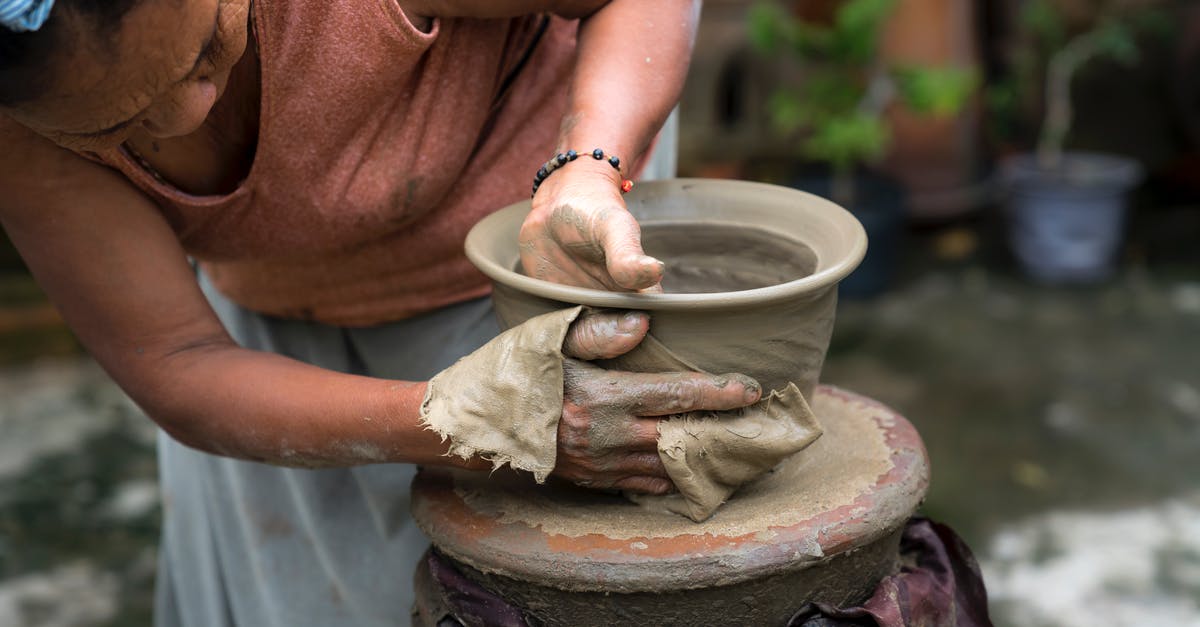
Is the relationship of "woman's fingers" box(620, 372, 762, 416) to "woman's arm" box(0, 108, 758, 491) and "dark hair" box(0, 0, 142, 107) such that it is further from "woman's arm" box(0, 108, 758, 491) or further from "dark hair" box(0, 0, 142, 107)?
"dark hair" box(0, 0, 142, 107)

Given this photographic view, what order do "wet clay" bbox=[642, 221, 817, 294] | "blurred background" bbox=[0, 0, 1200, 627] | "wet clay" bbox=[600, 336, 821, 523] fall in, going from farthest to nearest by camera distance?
"blurred background" bbox=[0, 0, 1200, 627] < "wet clay" bbox=[642, 221, 817, 294] < "wet clay" bbox=[600, 336, 821, 523]

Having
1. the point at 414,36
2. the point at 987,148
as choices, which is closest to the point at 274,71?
the point at 414,36

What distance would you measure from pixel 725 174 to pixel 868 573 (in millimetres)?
4730

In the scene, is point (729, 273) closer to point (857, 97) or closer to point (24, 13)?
point (24, 13)

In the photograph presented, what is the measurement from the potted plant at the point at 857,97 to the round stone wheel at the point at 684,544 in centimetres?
352

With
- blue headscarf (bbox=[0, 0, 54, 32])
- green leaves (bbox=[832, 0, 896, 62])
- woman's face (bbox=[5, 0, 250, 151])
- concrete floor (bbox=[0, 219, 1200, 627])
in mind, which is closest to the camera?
blue headscarf (bbox=[0, 0, 54, 32])

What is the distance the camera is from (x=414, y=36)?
1.61 meters

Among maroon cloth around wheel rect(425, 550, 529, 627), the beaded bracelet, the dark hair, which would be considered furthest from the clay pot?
the dark hair

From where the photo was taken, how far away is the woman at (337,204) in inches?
54.8

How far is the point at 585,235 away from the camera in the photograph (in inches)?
57.2

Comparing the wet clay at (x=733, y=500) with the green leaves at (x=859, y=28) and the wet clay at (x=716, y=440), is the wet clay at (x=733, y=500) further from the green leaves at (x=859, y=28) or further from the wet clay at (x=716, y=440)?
the green leaves at (x=859, y=28)

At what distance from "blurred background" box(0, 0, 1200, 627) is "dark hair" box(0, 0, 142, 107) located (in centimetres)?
253

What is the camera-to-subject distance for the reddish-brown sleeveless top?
5.30 feet

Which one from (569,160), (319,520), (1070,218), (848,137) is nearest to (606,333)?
(569,160)
